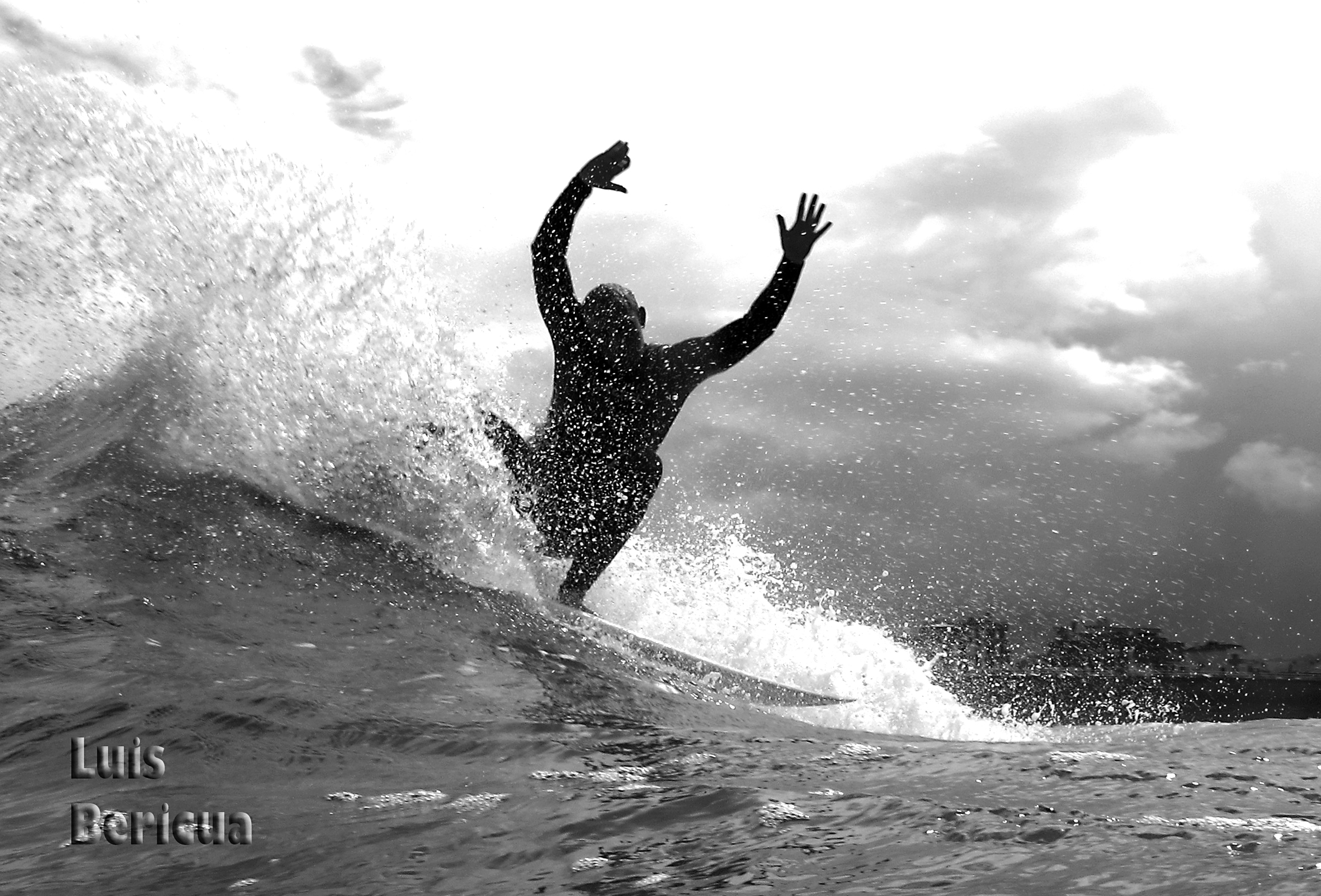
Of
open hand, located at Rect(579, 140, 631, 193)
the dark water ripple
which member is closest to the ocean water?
the dark water ripple

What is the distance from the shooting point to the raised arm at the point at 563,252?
5121mm

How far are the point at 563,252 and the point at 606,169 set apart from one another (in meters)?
0.58

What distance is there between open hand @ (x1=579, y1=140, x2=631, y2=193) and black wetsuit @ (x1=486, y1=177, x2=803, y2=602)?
3.4 inches

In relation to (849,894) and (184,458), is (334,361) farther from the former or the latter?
(849,894)

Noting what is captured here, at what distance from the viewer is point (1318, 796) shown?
2209 mm

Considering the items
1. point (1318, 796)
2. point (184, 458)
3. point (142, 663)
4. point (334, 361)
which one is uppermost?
point (334, 361)

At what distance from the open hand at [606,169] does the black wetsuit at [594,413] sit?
9cm

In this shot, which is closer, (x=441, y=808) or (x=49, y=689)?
(x=441, y=808)

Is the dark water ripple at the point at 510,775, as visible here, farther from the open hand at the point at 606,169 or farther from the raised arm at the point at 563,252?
the open hand at the point at 606,169

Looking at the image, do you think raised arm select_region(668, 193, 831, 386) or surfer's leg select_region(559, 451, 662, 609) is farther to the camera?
surfer's leg select_region(559, 451, 662, 609)

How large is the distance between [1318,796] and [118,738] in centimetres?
302

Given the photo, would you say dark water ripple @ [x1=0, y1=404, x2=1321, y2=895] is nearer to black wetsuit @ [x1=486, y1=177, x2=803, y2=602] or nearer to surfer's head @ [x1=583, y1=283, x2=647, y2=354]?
black wetsuit @ [x1=486, y1=177, x2=803, y2=602]

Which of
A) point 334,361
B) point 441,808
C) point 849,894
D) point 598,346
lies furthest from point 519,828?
point 334,361

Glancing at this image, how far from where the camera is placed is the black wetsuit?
16.8 ft
